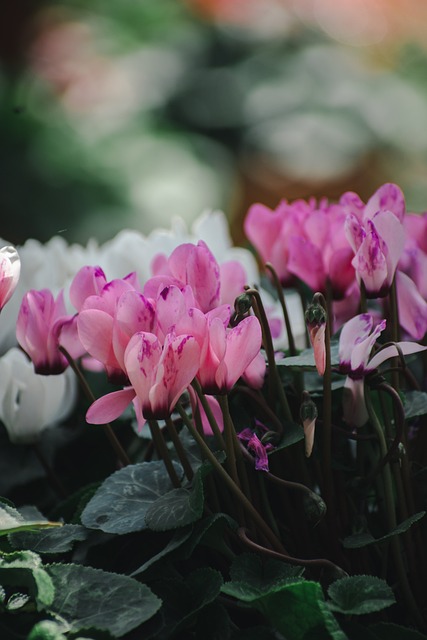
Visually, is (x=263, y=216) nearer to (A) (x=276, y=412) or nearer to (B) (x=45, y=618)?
(A) (x=276, y=412)

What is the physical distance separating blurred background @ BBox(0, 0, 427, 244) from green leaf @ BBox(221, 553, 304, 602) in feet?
7.64

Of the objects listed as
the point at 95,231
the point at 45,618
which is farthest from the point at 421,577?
the point at 95,231

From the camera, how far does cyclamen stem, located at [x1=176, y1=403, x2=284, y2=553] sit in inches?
21.1

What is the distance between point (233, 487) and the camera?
1.79 feet

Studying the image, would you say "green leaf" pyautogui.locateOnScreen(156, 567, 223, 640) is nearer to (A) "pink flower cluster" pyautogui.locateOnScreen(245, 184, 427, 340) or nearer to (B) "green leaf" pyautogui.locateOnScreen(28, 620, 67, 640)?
(B) "green leaf" pyautogui.locateOnScreen(28, 620, 67, 640)

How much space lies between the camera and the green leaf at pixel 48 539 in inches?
22.8

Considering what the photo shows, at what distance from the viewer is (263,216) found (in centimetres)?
76

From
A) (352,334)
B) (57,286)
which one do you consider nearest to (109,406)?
(352,334)

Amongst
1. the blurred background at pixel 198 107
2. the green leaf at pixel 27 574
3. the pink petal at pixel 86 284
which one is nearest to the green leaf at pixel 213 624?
the green leaf at pixel 27 574

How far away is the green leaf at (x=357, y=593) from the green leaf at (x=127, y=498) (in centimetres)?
13

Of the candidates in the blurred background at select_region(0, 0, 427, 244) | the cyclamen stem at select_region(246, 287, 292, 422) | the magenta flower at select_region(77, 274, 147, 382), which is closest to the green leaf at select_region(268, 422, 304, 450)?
the cyclamen stem at select_region(246, 287, 292, 422)

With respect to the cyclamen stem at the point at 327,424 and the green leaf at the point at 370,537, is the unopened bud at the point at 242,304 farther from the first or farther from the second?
the green leaf at the point at 370,537

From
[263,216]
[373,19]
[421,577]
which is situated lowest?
[373,19]

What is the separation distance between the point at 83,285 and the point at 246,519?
187mm
